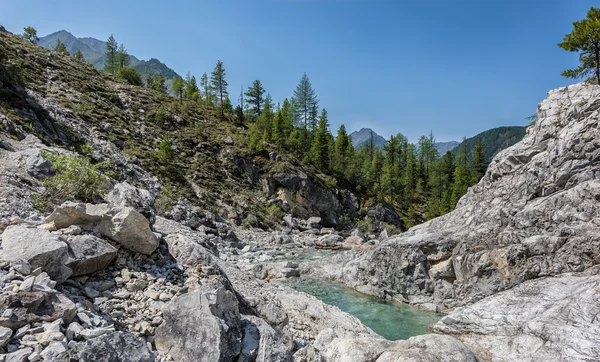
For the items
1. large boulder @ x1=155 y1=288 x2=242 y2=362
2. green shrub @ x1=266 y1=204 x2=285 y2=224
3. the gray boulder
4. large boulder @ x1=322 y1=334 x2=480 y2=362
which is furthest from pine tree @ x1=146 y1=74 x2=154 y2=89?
large boulder @ x1=322 y1=334 x2=480 y2=362

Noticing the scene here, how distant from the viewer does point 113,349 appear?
5.29m

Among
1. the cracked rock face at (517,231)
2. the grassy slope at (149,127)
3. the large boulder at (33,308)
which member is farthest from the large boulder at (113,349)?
the grassy slope at (149,127)

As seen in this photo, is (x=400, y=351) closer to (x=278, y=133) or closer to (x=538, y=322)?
(x=538, y=322)

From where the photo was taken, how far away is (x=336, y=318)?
46.9ft

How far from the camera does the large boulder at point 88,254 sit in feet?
23.5

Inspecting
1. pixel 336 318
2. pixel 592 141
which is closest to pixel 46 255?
pixel 336 318

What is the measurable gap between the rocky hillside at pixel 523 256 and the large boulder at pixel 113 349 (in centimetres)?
1436

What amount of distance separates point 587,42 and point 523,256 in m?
25.4

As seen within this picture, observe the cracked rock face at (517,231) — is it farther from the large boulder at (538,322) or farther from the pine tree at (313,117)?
the pine tree at (313,117)

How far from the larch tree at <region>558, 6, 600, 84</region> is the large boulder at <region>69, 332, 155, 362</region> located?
4070 centimetres

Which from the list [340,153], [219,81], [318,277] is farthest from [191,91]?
[318,277]

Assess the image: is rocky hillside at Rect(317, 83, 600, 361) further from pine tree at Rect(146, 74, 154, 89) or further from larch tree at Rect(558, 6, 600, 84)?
pine tree at Rect(146, 74, 154, 89)

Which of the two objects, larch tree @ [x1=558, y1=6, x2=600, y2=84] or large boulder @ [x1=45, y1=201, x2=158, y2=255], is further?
larch tree @ [x1=558, y1=6, x2=600, y2=84]

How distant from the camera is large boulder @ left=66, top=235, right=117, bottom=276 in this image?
23.5 feet
